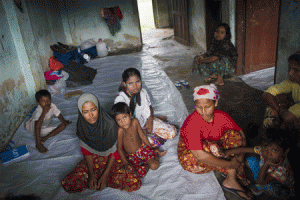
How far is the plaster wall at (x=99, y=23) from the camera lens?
716 centimetres

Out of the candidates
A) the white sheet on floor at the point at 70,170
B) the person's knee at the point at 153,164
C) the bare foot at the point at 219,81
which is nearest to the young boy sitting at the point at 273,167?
the white sheet on floor at the point at 70,170

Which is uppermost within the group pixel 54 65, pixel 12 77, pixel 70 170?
pixel 12 77

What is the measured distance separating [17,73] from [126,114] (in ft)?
7.78

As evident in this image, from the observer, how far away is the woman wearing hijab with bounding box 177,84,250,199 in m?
1.76

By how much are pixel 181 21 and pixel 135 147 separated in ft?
20.0

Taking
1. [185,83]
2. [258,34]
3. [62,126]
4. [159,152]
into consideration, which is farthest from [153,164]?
[258,34]

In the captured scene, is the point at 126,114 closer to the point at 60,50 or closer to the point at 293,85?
the point at 293,85

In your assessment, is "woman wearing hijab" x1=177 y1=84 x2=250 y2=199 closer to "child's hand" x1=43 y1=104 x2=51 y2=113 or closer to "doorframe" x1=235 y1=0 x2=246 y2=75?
"child's hand" x1=43 y1=104 x2=51 y2=113

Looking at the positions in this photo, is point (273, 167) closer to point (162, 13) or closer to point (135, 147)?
point (135, 147)

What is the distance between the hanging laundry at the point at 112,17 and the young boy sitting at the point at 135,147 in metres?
5.75

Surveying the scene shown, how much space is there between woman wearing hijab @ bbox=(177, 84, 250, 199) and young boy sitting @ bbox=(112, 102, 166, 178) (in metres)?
0.35

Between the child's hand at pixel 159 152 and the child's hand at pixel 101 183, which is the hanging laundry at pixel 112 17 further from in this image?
the child's hand at pixel 101 183

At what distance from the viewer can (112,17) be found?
23.2 ft

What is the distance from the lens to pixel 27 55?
12.0 ft
